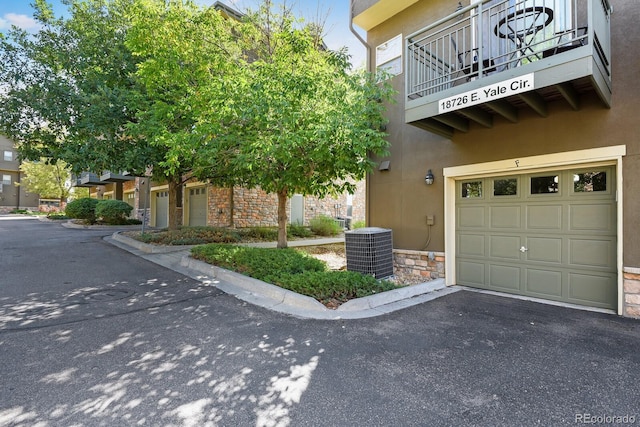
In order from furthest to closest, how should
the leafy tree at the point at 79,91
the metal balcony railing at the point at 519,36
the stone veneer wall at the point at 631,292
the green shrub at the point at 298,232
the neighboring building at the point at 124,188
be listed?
1. the neighboring building at the point at 124,188
2. the green shrub at the point at 298,232
3. the leafy tree at the point at 79,91
4. the stone veneer wall at the point at 631,292
5. the metal balcony railing at the point at 519,36

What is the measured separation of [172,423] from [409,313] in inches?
129

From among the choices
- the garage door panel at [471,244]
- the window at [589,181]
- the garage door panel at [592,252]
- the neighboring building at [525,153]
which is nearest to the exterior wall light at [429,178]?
the neighboring building at [525,153]

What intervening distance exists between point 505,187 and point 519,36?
2.43 metres

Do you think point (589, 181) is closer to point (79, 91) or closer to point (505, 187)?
point (505, 187)

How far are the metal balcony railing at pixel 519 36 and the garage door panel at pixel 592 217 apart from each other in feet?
6.17

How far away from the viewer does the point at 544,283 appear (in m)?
5.23

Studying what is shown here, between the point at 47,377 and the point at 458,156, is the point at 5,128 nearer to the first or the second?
the point at 47,377

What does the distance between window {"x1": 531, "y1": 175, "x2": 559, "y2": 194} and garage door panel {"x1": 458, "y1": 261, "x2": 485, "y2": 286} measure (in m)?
1.61

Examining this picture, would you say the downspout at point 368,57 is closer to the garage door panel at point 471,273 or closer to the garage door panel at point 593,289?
the garage door panel at point 471,273

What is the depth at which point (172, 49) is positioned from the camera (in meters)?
7.00

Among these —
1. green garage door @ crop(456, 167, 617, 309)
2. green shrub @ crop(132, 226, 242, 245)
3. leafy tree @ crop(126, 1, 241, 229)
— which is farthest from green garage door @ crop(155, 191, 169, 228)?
green garage door @ crop(456, 167, 617, 309)

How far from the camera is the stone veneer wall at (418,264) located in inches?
249

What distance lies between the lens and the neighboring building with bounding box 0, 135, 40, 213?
38.8 m

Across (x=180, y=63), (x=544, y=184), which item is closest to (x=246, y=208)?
(x=180, y=63)
